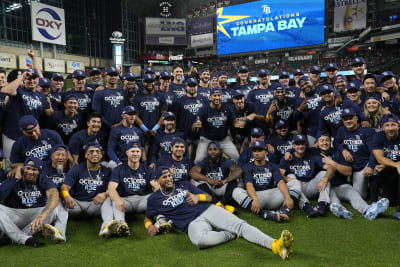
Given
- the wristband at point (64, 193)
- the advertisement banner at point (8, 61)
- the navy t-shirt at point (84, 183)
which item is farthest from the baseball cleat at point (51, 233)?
the advertisement banner at point (8, 61)

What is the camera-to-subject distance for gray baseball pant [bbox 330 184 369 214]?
5273mm

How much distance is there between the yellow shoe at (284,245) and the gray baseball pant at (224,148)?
10.8ft

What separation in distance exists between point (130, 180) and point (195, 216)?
146 cm

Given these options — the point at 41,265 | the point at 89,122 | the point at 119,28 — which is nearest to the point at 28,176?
the point at 41,265

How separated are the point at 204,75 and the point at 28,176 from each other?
4947mm

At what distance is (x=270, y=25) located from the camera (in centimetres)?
2861

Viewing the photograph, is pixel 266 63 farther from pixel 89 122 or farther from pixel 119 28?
pixel 89 122

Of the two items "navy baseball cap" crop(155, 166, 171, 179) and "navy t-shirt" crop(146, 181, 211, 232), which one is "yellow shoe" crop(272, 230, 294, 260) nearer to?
"navy t-shirt" crop(146, 181, 211, 232)

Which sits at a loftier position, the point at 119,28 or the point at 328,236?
the point at 119,28

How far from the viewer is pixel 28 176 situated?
14.6 ft

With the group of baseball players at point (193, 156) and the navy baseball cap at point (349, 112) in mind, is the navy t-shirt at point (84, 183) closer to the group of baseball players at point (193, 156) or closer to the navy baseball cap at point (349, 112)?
the group of baseball players at point (193, 156)

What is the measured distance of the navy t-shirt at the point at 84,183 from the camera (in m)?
5.23

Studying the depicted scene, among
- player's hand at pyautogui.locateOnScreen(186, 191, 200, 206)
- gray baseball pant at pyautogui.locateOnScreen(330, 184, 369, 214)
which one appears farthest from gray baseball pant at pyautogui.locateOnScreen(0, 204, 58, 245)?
gray baseball pant at pyautogui.locateOnScreen(330, 184, 369, 214)

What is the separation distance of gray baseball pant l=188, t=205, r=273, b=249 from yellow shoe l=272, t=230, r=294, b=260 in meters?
0.12
